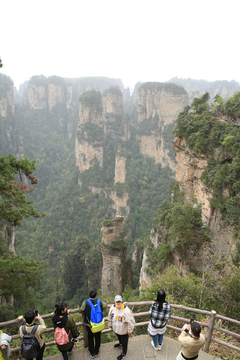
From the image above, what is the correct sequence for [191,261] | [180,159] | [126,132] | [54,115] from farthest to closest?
[54,115]
[126,132]
[180,159]
[191,261]

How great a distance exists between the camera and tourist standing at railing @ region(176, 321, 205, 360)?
9.88 ft

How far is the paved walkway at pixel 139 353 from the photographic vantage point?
3.89m

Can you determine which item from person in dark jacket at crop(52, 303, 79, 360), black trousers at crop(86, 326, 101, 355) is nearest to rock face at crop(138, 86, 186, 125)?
black trousers at crop(86, 326, 101, 355)

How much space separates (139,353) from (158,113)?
49648mm

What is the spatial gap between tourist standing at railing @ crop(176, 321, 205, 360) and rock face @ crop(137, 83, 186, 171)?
41.2 metres

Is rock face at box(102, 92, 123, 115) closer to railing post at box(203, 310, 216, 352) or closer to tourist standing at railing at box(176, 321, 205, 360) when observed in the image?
railing post at box(203, 310, 216, 352)

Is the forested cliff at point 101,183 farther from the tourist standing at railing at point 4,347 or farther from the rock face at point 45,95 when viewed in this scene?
the tourist standing at railing at point 4,347

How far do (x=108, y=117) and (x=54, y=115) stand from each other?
27288 mm

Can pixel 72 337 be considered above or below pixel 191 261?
above

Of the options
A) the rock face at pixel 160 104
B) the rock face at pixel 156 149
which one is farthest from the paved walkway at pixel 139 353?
the rock face at pixel 160 104

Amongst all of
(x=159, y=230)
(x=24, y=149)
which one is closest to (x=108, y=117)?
(x=24, y=149)

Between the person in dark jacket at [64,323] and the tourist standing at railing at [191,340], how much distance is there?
174 centimetres

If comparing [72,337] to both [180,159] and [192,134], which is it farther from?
[180,159]

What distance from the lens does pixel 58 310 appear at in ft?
11.2
